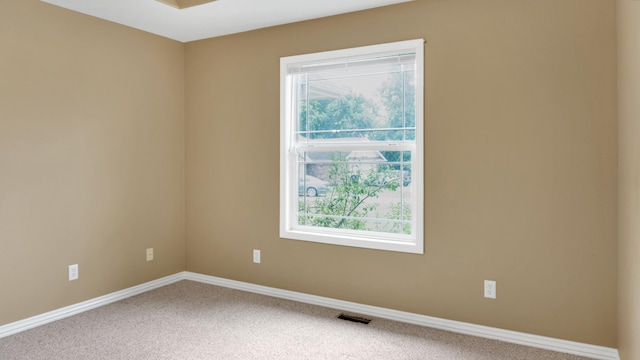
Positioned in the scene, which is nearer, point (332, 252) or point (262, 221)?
point (332, 252)

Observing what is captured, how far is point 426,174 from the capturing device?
2.96 metres

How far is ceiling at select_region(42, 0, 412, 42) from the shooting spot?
300cm

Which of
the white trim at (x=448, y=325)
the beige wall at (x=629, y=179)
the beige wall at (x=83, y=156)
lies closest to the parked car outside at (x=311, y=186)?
the white trim at (x=448, y=325)

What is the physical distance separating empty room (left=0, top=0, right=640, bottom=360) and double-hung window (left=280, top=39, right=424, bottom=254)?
0.02 m

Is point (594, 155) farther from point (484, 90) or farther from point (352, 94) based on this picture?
point (352, 94)

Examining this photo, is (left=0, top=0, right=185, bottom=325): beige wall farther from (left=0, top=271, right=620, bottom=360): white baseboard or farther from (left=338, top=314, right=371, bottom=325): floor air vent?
(left=338, top=314, right=371, bottom=325): floor air vent

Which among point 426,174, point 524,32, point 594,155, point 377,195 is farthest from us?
point 377,195

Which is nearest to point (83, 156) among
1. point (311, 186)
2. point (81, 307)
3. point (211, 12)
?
point (81, 307)

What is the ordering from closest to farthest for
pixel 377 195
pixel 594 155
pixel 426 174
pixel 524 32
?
pixel 594 155
pixel 524 32
pixel 426 174
pixel 377 195

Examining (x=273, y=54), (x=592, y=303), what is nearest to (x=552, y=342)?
(x=592, y=303)

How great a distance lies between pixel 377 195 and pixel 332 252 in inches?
22.8

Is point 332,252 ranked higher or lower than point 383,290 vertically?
higher

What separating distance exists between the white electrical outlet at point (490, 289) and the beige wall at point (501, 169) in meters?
0.03

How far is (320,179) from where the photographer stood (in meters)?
3.51
